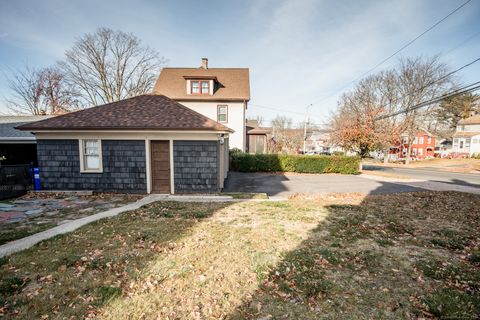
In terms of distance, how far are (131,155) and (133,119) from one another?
164 centimetres

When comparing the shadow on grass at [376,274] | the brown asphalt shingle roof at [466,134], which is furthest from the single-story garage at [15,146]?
the brown asphalt shingle roof at [466,134]

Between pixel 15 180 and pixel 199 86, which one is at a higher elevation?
pixel 199 86

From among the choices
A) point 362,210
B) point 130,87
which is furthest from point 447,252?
point 130,87

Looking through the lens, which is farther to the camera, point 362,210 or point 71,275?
point 362,210

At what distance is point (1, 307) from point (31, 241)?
8.14 feet

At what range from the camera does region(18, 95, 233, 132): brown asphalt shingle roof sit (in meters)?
9.45

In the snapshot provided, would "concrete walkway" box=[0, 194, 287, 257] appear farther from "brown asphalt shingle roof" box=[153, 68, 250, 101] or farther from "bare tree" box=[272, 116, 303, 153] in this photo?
"bare tree" box=[272, 116, 303, 153]

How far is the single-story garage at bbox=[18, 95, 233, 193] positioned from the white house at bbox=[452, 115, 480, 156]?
50307 millimetres

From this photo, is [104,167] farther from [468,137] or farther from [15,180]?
[468,137]

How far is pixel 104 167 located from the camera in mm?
10008

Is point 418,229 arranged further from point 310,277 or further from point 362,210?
point 310,277

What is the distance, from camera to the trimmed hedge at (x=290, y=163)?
739 inches

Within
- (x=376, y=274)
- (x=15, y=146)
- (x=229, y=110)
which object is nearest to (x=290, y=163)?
(x=229, y=110)

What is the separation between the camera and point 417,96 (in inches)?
1250
